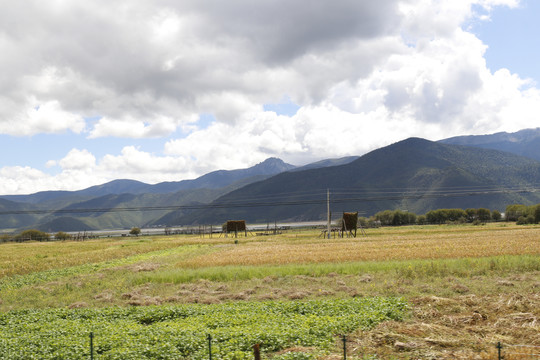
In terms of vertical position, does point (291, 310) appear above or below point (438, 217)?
above

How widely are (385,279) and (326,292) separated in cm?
575

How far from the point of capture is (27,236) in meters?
142

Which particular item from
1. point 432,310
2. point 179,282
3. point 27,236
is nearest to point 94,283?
point 179,282

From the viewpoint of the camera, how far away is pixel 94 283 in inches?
1249

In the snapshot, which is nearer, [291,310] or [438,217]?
[291,310]

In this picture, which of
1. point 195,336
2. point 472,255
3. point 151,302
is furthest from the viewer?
point 472,255

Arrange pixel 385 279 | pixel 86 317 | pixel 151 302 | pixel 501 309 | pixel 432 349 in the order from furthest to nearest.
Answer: pixel 385 279, pixel 151 302, pixel 86 317, pixel 501 309, pixel 432 349

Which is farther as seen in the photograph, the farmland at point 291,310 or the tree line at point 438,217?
the tree line at point 438,217

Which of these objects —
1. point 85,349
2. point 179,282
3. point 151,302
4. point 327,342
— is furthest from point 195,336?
point 179,282

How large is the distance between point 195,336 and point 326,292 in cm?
1125

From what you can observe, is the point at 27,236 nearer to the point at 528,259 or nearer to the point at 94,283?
the point at 94,283

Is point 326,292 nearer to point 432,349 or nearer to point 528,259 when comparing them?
point 432,349

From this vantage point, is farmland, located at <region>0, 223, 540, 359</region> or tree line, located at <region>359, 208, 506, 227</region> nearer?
farmland, located at <region>0, 223, 540, 359</region>

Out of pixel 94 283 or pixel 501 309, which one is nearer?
pixel 501 309
